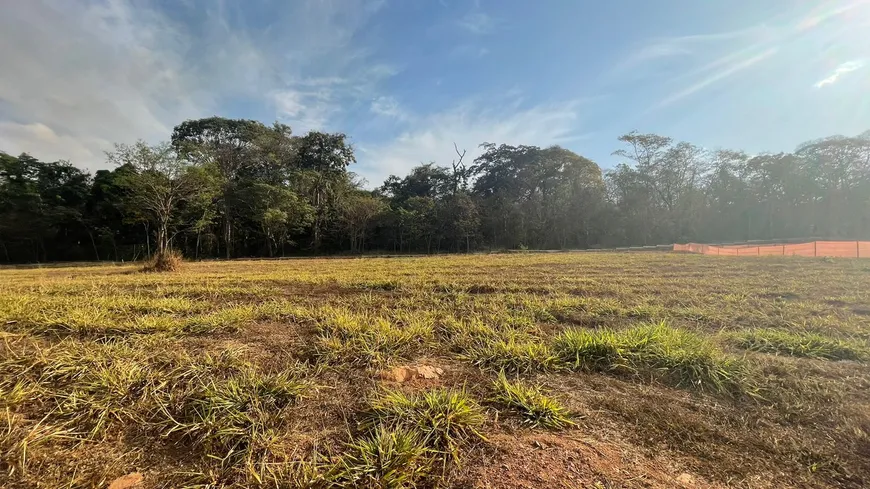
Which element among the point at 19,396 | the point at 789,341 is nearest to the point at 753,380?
the point at 789,341

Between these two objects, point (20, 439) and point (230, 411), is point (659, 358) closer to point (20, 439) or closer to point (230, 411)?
point (230, 411)

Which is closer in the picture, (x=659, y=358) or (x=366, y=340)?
(x=659, y=358)

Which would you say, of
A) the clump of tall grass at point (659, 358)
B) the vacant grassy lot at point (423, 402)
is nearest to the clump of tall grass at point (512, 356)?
the vacant grassy lot at point (423, 402)

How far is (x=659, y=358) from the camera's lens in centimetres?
247

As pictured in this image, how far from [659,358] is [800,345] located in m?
1.45

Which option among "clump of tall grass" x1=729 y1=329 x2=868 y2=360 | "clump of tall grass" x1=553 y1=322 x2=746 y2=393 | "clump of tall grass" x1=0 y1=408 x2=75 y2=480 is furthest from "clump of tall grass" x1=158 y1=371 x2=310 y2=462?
"clump of tall grass" x1=729 y1=329 x2=868 y2=360

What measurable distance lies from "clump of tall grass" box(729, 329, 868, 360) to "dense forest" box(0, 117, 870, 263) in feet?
67.6

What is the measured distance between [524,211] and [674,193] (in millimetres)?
15693

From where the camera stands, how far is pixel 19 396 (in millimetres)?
1849

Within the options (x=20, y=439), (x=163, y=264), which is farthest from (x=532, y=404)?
(x=163, y=264)

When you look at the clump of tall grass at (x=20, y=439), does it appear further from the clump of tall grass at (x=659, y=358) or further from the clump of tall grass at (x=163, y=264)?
the clump of tall grass at (x=163, y=264)

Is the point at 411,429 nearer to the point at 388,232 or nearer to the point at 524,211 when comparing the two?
the point at 388,232

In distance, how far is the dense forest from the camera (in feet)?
76.2

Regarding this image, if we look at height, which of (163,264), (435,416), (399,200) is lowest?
(435,416)
